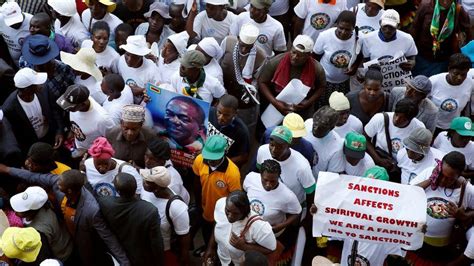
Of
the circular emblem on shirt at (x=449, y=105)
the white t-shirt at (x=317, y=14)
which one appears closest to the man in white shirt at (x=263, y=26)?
the white t-shirt at (x=317, y=14)

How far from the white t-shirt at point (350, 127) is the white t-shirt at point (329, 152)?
0.28 m

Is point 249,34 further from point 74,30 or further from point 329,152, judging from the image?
point 74,30

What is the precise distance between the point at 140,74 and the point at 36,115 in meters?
1.20

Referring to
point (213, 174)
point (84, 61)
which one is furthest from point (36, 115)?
point (213, 174)

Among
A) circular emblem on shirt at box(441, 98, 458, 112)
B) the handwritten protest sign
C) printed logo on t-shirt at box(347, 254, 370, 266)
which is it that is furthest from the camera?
circular emblem on shirt at box(441, 98, 458, 112)

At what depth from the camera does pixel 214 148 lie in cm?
641

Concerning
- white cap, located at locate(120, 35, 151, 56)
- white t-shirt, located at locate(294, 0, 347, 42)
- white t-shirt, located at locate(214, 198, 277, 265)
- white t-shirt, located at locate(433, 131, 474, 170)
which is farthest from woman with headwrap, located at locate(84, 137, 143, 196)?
white t-shirt, located at locate(294, 0, 347, 42)

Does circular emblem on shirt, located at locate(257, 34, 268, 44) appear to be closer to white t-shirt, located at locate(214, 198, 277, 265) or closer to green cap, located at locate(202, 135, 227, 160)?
green cap, located at locate(202, 135, 227, 160)

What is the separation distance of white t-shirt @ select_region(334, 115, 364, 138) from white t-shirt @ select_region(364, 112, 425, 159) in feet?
0.24

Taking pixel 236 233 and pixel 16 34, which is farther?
pixel 16 34

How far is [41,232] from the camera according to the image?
580cm

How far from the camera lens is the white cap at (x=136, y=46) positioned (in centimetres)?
771

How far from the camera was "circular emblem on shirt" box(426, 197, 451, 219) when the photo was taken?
21.0 feet

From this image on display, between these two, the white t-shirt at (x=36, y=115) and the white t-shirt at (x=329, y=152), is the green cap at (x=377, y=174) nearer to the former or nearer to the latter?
the white t-shirt at (x=329, y=152)
